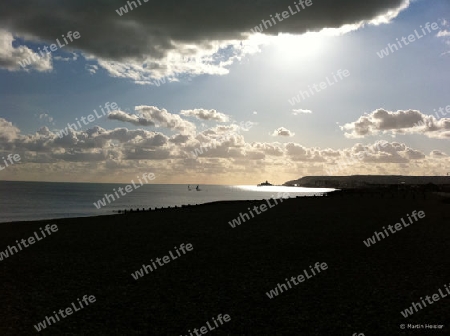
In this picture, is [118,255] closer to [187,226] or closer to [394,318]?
[187,226]

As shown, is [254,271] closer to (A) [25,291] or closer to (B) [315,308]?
(B) [315,308]

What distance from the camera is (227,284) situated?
15.1m

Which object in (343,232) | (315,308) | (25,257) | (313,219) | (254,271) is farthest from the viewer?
(313,219)

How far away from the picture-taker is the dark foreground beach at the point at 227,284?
1118 centimetres

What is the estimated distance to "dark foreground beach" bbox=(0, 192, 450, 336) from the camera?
11.2 meters

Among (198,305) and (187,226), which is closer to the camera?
(198,305)

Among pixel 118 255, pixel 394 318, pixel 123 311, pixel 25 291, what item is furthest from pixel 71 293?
pixel 394 318

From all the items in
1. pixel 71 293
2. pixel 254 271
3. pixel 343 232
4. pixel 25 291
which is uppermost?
pixel 25 291

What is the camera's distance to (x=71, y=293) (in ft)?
46.3

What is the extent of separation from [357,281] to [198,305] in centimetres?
702

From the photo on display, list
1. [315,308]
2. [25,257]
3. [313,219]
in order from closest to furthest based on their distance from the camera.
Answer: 1. [315,308]
2. [25,257]
3. [313,219]

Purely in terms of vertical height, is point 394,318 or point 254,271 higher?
point 254,271

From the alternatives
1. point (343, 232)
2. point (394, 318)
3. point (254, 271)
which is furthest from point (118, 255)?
point (343, 232)

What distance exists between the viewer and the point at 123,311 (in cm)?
1216
